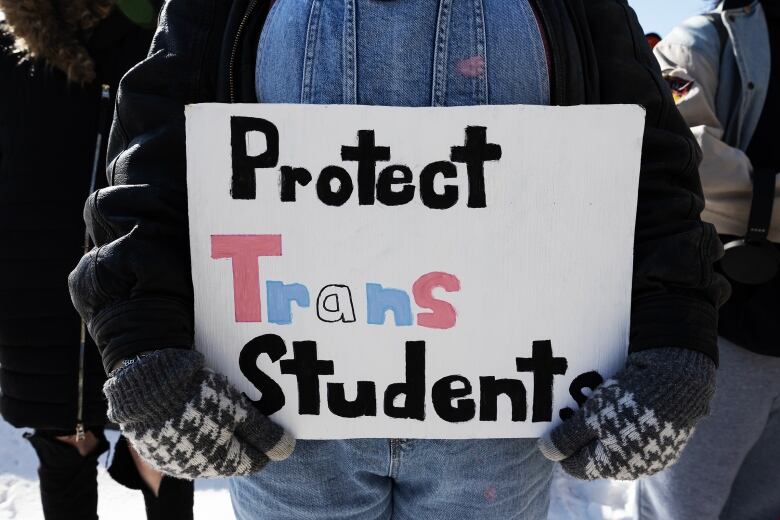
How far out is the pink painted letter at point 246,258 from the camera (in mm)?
989

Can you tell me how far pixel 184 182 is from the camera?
1.00 metres

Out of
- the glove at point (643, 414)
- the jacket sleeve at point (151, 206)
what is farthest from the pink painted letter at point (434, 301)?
the jacket sleeve at point (151, 206)

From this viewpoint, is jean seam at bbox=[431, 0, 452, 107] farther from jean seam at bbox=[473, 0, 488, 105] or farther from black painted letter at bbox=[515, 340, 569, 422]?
black painted letter at bbox=[515, 340, 569, 422]

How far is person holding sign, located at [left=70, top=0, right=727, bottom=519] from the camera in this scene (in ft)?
2.97

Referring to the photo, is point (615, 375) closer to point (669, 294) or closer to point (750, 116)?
point (669, 294)

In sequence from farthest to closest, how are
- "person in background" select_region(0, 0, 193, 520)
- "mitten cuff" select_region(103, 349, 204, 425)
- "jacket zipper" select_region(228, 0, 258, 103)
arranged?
"person in background" select_region(0, 0, 193, 520) < "jacket zipper" select_region(228, 0, 258, 103) < "mitten cuff" select_region(103, 349, 204, 425)

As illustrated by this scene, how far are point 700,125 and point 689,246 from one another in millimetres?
827

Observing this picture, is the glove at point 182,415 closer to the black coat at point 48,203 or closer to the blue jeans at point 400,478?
the blue jeans at point 400,478

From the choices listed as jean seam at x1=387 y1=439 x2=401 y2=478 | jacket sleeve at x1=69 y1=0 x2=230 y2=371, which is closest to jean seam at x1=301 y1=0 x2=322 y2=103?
jacket sleeve at x1=69 y1=0 x2=230 y2=371

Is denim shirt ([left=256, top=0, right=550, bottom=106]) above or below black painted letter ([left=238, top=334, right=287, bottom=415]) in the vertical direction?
above

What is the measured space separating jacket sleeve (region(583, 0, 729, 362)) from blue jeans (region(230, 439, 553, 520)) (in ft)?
0.94

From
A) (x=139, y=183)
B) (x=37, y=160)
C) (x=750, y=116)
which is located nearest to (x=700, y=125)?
(x=750, y=116)

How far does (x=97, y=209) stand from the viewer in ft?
3.12

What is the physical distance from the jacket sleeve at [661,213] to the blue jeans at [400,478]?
11.3 inches
